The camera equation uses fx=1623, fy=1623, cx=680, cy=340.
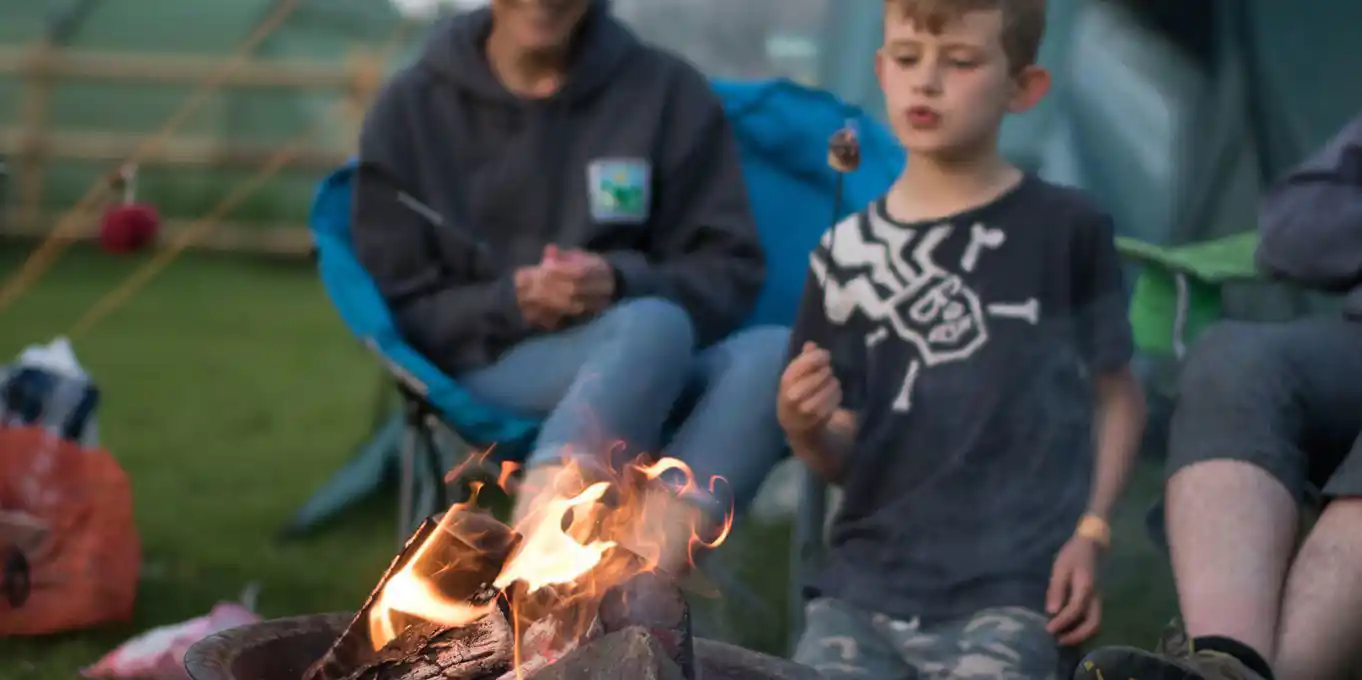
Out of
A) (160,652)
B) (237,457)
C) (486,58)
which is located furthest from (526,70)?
(237,457)

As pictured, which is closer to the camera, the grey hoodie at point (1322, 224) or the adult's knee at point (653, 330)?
the grey hoodie at point (1322, 224)

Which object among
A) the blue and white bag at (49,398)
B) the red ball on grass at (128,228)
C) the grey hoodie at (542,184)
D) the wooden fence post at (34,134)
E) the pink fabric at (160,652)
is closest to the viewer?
the pink fabric at (160,652)

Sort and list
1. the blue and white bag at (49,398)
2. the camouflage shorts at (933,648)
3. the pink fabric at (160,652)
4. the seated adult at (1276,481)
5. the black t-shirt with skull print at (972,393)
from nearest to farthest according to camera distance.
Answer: the seated adult at (1276,481) → the camouflage shorts at (933,648) → the black t-shirt with skull print at (972,393) → the pink fabric at (160,652) → the blue and white bag at (49,398)

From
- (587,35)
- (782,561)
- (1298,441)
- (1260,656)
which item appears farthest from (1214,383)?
(782,561)

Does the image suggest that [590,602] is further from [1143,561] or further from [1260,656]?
[1143,561]

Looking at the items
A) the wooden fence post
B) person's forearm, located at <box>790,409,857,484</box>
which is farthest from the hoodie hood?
the wooden fence post

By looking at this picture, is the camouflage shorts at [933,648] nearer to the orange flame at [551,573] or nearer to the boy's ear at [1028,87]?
the orange flame at [551,573]

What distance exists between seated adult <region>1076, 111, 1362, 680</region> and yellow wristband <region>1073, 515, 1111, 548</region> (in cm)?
8

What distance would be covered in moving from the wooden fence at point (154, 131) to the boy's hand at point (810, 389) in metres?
7.07

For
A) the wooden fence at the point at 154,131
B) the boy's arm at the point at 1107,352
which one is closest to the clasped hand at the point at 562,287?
the boy's arm at the point at 1107,352

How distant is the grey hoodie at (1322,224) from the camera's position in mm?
1945

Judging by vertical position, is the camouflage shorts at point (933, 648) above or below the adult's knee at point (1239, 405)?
below

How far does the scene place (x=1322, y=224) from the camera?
6.44 feet

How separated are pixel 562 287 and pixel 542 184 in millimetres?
251
